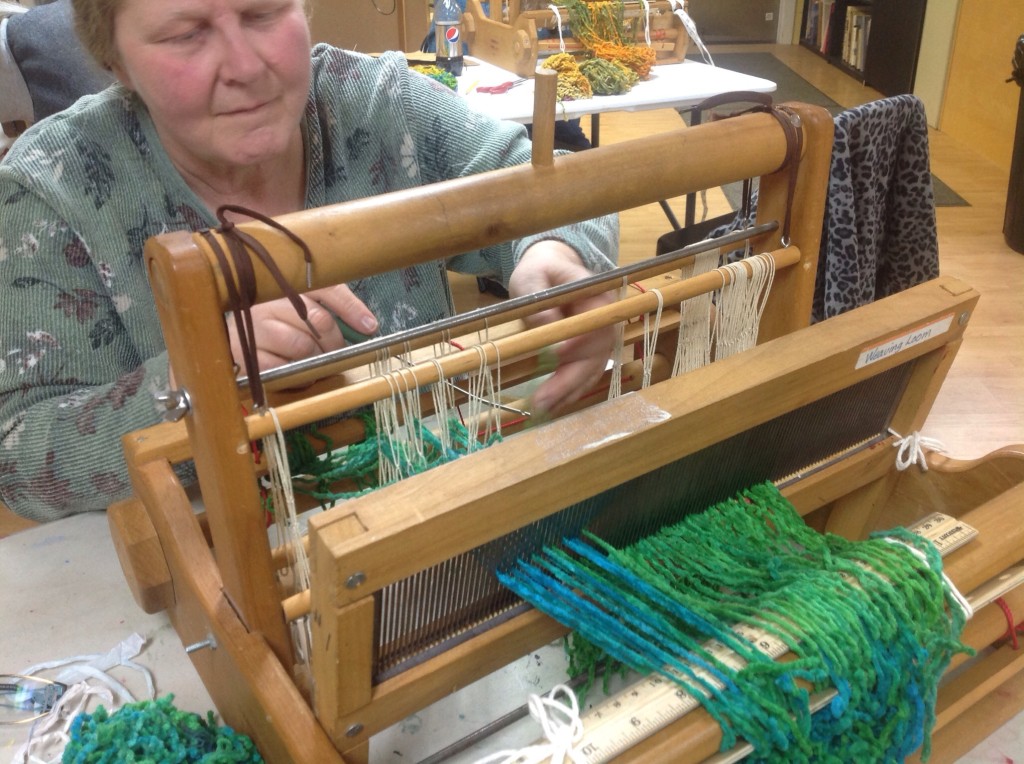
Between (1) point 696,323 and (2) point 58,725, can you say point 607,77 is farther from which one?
(2) point 58,725

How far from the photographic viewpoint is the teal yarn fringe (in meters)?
0.52

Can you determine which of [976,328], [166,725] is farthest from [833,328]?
[976,328]

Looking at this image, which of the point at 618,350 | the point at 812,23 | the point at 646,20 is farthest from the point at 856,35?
the point at 618,350

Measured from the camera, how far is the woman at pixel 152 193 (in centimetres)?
77

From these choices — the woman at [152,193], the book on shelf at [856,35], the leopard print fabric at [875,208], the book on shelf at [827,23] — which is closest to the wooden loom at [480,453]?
the woman at [152,193]

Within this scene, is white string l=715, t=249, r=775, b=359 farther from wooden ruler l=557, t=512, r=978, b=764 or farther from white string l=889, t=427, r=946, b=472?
wooden ruler l=557, t=512, r=978, b=764

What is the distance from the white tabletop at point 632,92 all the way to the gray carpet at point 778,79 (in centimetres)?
66

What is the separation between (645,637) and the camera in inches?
22.1

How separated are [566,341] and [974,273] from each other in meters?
2.04

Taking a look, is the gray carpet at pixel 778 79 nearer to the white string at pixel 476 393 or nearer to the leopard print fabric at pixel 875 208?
the leopard print fabric at pixel 875 208

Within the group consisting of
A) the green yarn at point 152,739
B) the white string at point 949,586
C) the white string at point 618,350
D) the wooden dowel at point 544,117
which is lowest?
the green yarn at point 152,739

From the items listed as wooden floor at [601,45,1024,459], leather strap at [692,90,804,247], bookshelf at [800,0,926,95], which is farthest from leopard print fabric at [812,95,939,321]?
bookshelf at [800,0,926,95]

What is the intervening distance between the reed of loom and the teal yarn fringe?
83.5 inches

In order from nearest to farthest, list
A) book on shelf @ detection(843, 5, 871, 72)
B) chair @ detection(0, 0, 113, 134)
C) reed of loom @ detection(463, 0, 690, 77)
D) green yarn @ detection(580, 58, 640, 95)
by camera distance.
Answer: chair @ detection(0, 0, 113, 134), green yarn @ detection(580, 58, 640, 95), reed of loom @ detection(463, 0, 690, 77), book on shelf @ detection(843, 5, 871, 72)
